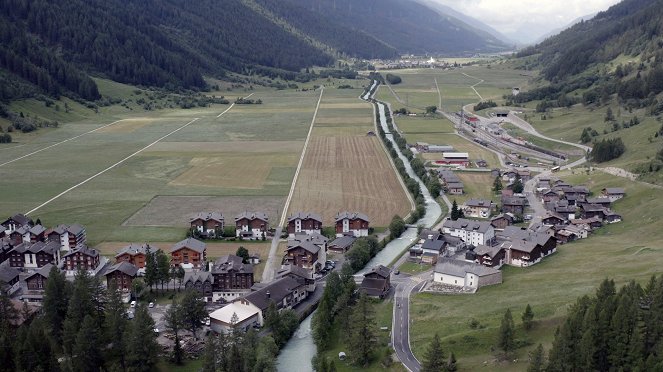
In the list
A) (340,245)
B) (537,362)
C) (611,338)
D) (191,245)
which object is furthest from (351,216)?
(611,338)

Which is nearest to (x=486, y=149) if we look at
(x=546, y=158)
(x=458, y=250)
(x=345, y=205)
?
(x=546, y=158)

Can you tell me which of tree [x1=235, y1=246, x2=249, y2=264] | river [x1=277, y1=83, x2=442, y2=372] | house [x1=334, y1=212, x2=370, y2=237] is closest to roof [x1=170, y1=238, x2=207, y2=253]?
tree [x1=235, y1=246, x2=249, y2=264]

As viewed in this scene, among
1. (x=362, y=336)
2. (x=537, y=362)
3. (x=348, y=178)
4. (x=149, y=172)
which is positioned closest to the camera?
(x=537, y=362)

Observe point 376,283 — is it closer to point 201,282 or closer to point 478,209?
point 201,282

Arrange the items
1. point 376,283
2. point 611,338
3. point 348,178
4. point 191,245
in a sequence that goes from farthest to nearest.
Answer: point 348,178 → point 191,245 → point 376,283 → point 611,338

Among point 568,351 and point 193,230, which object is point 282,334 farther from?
point 193,230

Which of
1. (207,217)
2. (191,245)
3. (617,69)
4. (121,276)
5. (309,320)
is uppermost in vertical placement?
(617,69)

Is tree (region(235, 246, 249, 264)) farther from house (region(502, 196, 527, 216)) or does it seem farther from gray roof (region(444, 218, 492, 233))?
house (region(502, 196, 527, 216))

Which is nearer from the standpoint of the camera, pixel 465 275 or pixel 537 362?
pixel 537 362
